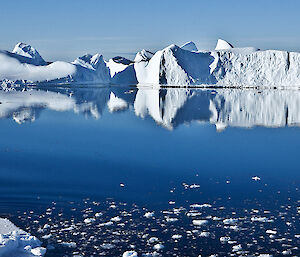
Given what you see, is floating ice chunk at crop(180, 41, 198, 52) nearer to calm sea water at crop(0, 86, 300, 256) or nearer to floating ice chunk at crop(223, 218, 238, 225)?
calm sea water at crop(0, 86, 300, 256)

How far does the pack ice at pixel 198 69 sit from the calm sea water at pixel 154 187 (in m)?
39.5

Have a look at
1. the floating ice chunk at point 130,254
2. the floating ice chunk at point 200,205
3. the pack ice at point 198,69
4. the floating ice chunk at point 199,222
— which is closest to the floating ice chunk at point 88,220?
the floating ice chunk at point 130,254

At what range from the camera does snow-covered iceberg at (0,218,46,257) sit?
4285 mm

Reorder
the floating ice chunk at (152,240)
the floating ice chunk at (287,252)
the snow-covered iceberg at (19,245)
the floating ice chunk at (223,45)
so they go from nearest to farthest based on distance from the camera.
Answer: the snow-covered iceberg at (19,245)
the floating ice chunk at (287,252)
the floating ice chunk at (152,240)
the floating ice chunk at (223,45)

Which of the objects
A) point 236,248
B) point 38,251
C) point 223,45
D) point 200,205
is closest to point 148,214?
point 200,205

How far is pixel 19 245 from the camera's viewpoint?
175 inches

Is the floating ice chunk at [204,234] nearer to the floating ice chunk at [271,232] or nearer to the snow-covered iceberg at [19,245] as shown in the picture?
the floating ice chunk at [271,232]

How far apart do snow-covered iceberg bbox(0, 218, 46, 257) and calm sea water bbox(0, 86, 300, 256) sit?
A: 149mm

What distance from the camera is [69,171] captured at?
25.8ft

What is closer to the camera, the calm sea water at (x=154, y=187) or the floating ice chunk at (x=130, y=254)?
the floating ice chunk at (x=130, y=254)

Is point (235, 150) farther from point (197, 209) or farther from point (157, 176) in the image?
point (197, 209)

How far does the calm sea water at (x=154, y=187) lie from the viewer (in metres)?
4.77

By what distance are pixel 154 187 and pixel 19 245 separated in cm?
280

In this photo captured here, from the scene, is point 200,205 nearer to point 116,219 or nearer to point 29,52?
point 116,219
